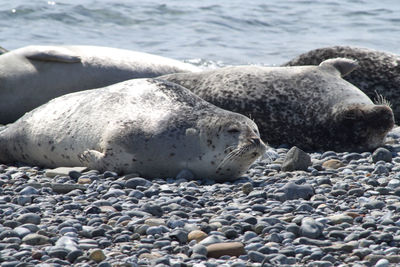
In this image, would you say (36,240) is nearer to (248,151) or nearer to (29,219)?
(29,219)

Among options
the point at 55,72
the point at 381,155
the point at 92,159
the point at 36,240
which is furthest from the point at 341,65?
the point at 36,240

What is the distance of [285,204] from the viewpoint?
4.43 meters

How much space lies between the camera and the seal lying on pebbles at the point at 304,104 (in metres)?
6.44

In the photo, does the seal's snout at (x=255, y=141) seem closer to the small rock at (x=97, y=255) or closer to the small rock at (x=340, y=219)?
the small rock at (x=340, y=219)

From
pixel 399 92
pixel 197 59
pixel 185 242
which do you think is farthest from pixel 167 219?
pixel 197 59

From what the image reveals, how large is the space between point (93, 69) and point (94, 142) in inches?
124

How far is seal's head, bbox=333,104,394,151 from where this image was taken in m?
6.32

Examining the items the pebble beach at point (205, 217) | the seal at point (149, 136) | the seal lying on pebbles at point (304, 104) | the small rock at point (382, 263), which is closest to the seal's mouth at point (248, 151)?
the seal at point (149, 136)

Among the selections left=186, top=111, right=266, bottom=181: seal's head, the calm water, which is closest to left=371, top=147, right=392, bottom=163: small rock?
left=186, top=111, right=266, bottom=181: seal's head

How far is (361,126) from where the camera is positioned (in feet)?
21.0

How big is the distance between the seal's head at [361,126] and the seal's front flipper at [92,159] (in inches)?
90.3

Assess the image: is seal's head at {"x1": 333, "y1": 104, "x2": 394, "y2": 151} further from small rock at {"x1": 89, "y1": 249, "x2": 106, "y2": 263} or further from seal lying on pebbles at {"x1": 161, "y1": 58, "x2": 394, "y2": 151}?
small rock at {"x1": 89, "y1": 249, "x2": 106, "y2": 263}

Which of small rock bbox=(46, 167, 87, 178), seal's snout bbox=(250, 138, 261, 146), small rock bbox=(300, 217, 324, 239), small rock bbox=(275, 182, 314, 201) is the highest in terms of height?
seal's snout bbox=(250, 138, 261, 146)

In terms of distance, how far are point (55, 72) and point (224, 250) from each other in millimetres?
5276
